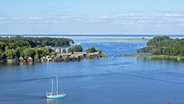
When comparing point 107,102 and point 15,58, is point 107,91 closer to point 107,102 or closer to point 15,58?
point 107,102

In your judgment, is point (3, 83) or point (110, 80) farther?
point (110, 80)

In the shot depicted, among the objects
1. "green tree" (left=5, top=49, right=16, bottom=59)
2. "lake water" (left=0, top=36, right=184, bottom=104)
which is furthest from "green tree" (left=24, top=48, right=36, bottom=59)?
"lake water" (left=0, top=36, right=184, bottom=104)

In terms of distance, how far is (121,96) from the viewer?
1213 cm

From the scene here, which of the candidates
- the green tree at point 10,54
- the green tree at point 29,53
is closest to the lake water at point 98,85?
the green tree at point 10,54

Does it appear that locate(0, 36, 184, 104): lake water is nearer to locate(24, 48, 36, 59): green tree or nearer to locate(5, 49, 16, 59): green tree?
locate(5, 49, 16, 59): green tree

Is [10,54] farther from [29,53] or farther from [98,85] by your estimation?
[98,85]

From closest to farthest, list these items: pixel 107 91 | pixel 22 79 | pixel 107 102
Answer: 1. pixel 107 102
2. pixel 107 91
3. pixel 22 79

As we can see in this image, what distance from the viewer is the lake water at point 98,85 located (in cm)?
1162

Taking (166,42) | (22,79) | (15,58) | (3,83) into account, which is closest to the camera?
(3,83)

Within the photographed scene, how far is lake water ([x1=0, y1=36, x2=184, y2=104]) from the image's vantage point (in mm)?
11617

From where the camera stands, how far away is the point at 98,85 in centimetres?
1412

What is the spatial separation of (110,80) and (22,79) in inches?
134

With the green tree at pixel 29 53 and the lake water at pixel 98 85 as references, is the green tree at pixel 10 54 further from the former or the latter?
the lake water at pixel 98 85

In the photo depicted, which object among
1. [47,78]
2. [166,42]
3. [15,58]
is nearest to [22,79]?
[47,78]
